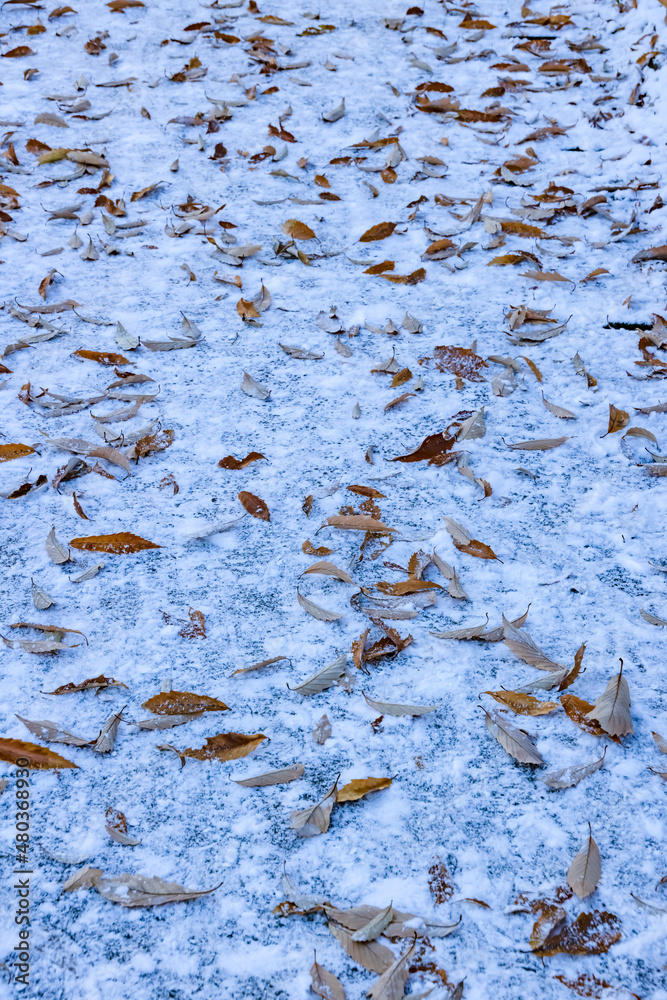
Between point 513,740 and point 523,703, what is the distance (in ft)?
0.34

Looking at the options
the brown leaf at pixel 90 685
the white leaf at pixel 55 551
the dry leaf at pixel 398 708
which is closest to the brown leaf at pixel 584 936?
the dry leaf at pixel 398 708

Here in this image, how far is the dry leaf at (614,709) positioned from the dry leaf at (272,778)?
664mm

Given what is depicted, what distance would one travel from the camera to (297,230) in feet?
10.8

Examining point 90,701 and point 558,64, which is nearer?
point 90,701

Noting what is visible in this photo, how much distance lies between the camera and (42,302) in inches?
111

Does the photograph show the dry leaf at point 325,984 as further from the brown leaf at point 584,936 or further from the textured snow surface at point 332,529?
the brown leaf at point 584,936

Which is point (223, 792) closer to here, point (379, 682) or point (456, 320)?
point (379, 682)

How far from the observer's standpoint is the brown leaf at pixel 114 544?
6.27 ft

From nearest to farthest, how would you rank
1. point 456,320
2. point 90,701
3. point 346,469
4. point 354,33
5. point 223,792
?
point 223,792 → point 90,701 → point 346,469 → point 456,320 → point 354,33

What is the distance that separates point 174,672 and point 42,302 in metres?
1.94

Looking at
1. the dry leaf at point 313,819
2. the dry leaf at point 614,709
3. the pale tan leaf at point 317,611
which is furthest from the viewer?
the pale tan leaf at point 317,611

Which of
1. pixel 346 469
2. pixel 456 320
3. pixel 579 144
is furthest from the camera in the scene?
pixel 579 144

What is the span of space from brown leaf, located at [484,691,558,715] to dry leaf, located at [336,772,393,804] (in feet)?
1.08

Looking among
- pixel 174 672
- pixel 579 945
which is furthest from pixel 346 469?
pixel 579 945
